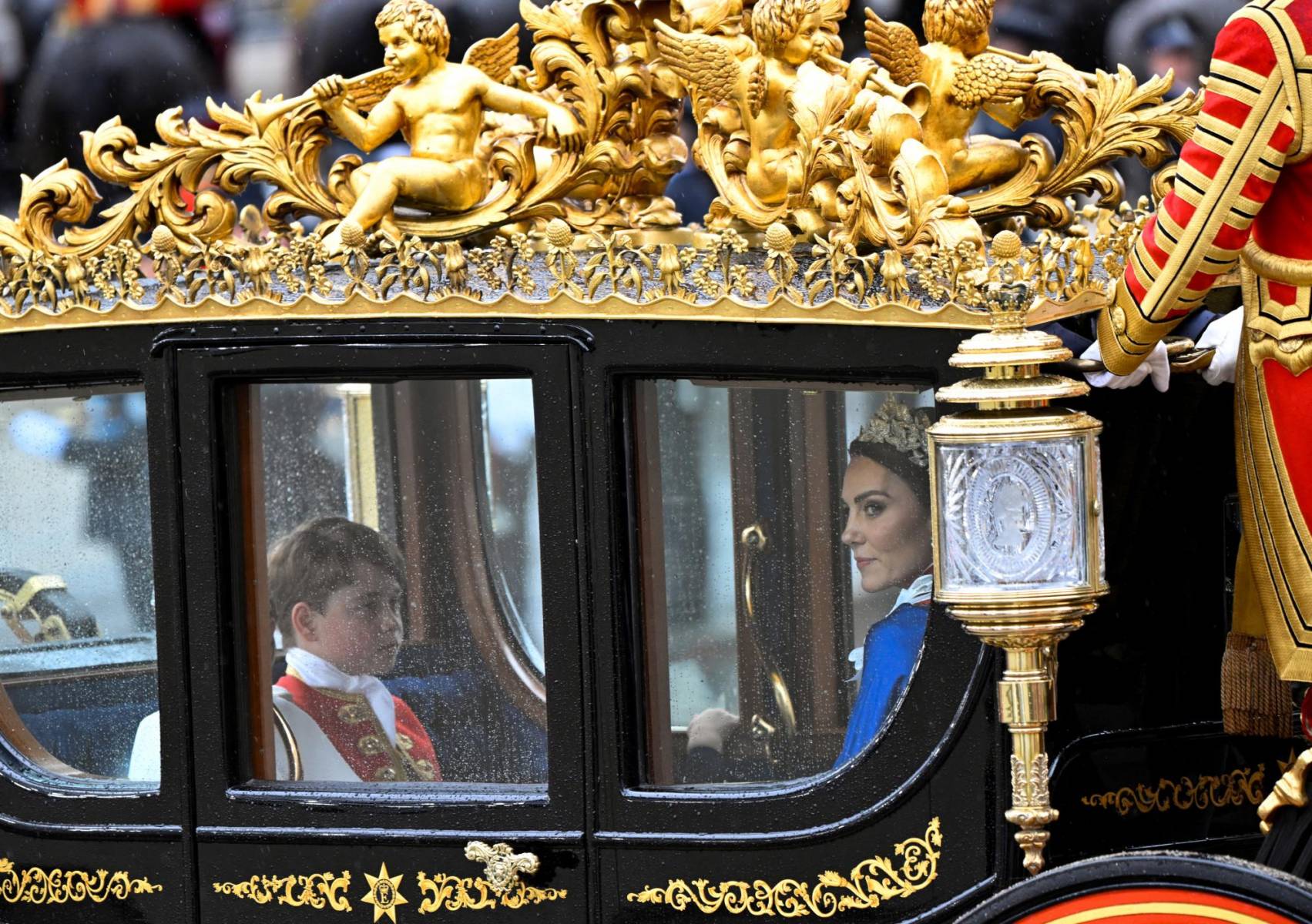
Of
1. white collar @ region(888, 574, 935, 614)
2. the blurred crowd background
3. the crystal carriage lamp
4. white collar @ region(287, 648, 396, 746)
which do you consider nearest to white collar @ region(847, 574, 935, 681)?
white collar @ region(888, 574, 935, 614)

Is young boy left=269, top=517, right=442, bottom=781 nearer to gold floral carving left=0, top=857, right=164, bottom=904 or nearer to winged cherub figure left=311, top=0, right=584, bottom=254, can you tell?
gold floral carving left=0, top=857, right=164, bottom=904

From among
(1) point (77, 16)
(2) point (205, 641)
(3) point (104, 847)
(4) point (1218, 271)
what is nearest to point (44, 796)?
(3) point (104, 847)

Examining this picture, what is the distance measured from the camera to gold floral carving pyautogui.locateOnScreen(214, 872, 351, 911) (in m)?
2.76

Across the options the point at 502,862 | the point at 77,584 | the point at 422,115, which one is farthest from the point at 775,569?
the point at 77,584

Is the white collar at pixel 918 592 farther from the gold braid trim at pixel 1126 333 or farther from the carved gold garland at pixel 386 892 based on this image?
the carved gold garland at pixel 386 892

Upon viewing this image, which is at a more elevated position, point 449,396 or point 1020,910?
point 449,396

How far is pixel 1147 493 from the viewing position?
2.65 meters

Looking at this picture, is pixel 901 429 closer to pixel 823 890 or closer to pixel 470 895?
pixel 823 890

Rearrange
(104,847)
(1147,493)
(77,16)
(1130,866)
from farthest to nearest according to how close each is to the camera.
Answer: (77,16) < (104,847) < (1147,493) < (1130,866)

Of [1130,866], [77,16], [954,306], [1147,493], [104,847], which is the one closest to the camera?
[1130,866]

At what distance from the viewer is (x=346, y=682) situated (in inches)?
110

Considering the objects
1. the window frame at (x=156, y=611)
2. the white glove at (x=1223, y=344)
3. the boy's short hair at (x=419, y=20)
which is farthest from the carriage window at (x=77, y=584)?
the white glove at (x=1223, y=344)

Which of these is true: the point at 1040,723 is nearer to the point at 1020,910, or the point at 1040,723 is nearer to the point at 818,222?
the point at 1020,910

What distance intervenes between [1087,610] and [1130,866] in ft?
0.82
